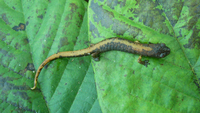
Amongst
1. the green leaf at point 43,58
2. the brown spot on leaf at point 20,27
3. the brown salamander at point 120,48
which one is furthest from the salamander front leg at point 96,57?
the brown spot on leaf at point 20,27

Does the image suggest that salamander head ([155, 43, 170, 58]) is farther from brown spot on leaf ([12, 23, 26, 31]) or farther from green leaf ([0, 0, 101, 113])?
brown spot on leaf ([12, 23, 26, 31])

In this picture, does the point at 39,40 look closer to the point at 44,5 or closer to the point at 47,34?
the point at 47,34

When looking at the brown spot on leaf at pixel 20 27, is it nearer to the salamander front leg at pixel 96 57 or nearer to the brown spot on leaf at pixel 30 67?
the brown spot on leaf at pixel 30 67

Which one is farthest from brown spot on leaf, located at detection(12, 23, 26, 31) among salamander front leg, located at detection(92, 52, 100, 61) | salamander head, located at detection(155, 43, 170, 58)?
salamander head, located at detection(155, 43, 170, 58)

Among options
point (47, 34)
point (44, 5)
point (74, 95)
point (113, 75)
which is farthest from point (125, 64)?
point (44, 5)

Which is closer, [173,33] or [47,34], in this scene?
[173,33]

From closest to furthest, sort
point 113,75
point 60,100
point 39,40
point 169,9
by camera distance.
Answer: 1. point 169,9
2. point 113,75
3. point 60,100
4. point 39,40
